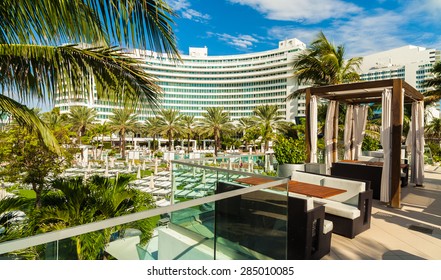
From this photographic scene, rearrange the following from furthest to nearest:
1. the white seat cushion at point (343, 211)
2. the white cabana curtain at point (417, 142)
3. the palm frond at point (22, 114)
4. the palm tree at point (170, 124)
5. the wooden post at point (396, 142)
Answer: the palm tree at point (170, 124)
the white cabana curtain at point (417, 142)
the wooden post at point (396, 142)
the white seat cushion at point (343, 211)
the palm frond at point (22, 114)

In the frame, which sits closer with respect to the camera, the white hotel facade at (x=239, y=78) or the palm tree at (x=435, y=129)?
the palm tree at (x=435, y=129)

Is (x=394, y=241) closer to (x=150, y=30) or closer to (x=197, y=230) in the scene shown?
(x=197, y=230)

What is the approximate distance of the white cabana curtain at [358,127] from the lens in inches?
377

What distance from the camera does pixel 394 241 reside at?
3893 millimetres

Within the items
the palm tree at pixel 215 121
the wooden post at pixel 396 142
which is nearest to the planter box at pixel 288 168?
the wooden post at pixel 396 142

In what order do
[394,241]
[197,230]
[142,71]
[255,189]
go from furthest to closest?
[394,241] < [142,71] < [197,230] < [255,189]

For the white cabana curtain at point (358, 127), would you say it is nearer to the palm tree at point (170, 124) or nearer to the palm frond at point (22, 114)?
the palm frond at point (22, 114)

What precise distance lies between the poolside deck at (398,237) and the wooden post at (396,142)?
0.35m

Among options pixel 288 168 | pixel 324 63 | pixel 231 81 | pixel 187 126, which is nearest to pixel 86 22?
pixel 288 168

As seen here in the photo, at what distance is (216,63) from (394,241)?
91.4m

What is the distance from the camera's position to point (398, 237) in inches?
159

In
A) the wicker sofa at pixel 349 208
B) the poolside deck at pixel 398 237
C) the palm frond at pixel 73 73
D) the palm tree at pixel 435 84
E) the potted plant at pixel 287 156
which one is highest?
the palm tree at pixel 435 84

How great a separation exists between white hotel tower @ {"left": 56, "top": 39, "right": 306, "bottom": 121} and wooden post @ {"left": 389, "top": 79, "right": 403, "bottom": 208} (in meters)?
69.7
